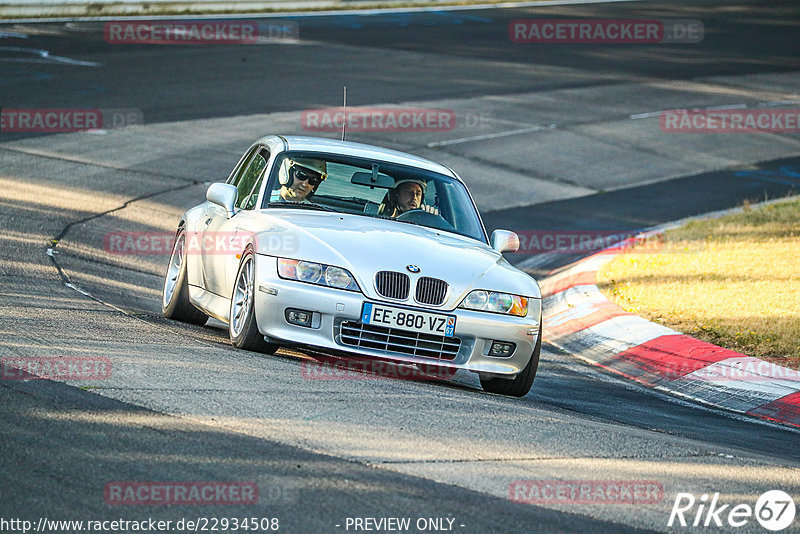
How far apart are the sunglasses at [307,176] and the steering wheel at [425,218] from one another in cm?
67

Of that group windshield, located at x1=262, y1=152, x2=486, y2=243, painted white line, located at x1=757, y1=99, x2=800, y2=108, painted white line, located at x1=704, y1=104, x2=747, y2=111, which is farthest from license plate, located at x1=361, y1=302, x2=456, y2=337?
painted white line, located at x1=757, y1=99, x2=800, y2=108

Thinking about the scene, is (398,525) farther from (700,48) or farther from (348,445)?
(700,48)

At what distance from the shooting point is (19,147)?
57.4 feet

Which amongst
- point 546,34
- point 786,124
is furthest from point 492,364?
point 546,34

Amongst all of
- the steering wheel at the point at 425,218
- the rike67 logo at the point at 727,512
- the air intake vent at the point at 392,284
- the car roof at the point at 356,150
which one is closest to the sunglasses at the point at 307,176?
the car roof at the point at 356,150

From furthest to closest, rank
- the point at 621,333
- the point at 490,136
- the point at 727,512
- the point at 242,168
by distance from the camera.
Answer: the point at 490,136, the point at 621,333, the point at 242,168, the point at 727,512

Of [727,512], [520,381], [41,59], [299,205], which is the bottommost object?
[520,381]

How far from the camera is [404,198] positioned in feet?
28.9
